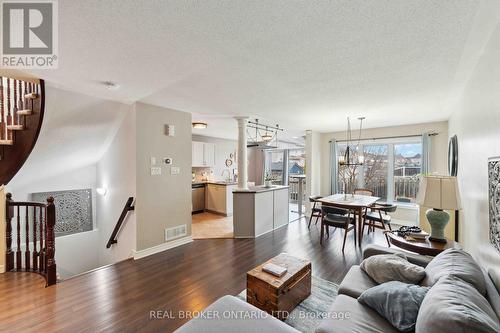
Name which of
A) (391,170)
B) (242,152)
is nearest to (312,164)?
(391,170)

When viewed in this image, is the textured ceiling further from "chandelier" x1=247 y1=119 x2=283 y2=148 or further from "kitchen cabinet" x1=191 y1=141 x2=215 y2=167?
"kitchen cabinet" x1=191 y1=141 x2=215 y2=167

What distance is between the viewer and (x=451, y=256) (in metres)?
1.56

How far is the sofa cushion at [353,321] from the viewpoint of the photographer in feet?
4.09

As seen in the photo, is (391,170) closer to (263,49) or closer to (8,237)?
(263,49)

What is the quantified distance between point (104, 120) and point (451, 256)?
4.60 metres

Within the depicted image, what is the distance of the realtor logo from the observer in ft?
4.57

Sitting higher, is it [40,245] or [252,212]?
[252,212]

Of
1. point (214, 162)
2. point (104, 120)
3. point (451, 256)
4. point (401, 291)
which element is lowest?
point (401, 291)

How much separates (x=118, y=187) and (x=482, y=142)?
15.7 feet

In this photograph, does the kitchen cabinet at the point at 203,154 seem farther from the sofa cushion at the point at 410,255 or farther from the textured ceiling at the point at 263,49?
the sofa cushion at the point at 410,255

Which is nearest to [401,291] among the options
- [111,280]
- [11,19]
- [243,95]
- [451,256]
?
[451,256]

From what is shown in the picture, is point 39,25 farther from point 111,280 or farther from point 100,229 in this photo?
point 100,229

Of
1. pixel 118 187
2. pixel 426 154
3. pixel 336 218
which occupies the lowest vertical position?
pixel 336 218

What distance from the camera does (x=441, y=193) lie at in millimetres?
2086
